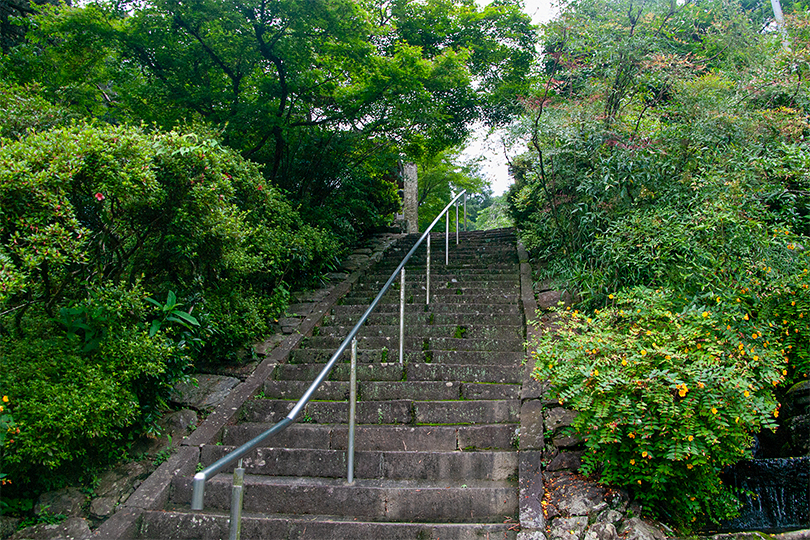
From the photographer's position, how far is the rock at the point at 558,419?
3.28m

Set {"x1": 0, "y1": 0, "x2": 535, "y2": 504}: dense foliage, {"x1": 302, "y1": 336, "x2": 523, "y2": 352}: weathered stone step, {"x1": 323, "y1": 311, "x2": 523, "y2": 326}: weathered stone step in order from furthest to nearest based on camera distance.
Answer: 1. {"x1": 323, "y1": 311, "x2": 523, "y2": 326}: weathered stone step
2. {"x1": 302, "y1": 336, "x2": 523, "y2": 352}: weathered stone step
3. {"x1": 0, "y1": 0, "x2": 535, "y2": 504}: dense foliage

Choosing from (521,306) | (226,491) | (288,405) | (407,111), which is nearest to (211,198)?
(288,405)

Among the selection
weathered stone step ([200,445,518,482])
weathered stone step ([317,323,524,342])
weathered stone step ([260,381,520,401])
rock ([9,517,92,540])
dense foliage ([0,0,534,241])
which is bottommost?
rock ([9,517,92,540])

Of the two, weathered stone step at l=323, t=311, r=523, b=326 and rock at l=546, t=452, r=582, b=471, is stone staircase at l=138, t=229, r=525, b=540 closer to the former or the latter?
weathered stone step at l=323, t=311, r=523, b=326

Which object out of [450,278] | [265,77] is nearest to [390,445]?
[450,278]

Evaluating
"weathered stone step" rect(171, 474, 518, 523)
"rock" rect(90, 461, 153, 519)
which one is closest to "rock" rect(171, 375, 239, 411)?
"rock" rect(90, 461, 153, 519)

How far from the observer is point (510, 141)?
5742mm

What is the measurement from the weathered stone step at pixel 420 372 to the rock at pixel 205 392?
451mm

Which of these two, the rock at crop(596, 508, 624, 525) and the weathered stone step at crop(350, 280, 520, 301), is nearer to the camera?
the rock at crop(596, 508, 624, 525)

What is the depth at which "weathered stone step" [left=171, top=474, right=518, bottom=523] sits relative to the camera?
2844 millimetres

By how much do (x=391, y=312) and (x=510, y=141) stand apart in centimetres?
249

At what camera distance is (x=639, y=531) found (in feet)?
8.12

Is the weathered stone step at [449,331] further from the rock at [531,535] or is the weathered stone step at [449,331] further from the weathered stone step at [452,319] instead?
the rock at [531,535]

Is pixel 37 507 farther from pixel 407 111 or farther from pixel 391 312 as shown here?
pixel 407 111
